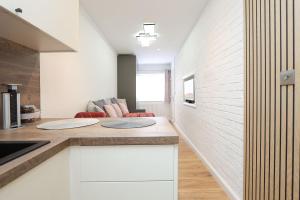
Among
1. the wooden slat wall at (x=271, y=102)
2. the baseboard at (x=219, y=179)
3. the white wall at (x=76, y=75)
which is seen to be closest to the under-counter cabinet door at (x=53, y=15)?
the white wall at (x=76, y=75)

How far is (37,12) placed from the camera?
3.78 ft

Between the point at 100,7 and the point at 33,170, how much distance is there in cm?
301

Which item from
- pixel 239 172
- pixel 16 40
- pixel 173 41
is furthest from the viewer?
pixel 173 41

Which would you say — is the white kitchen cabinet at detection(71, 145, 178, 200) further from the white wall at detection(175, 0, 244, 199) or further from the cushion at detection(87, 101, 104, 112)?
the cushion at detection(87, 101, 104, 112)

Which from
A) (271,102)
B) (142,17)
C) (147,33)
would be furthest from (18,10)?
(147,33)

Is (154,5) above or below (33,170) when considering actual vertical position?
above

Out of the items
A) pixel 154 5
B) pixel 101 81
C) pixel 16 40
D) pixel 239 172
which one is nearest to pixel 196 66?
pixel 154 5

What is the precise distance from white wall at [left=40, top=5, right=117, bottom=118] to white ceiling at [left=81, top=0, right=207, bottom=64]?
8.4 inches

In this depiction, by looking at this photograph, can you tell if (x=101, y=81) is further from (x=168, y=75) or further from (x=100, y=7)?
(x=168, y=75)

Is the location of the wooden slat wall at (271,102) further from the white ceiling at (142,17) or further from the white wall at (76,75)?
the white wall at (76,75)

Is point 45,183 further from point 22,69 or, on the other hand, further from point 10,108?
point 22,69

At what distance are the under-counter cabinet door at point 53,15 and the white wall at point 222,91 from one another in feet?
4.71

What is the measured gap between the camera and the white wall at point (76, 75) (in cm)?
217

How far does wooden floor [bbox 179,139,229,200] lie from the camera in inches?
90.6
